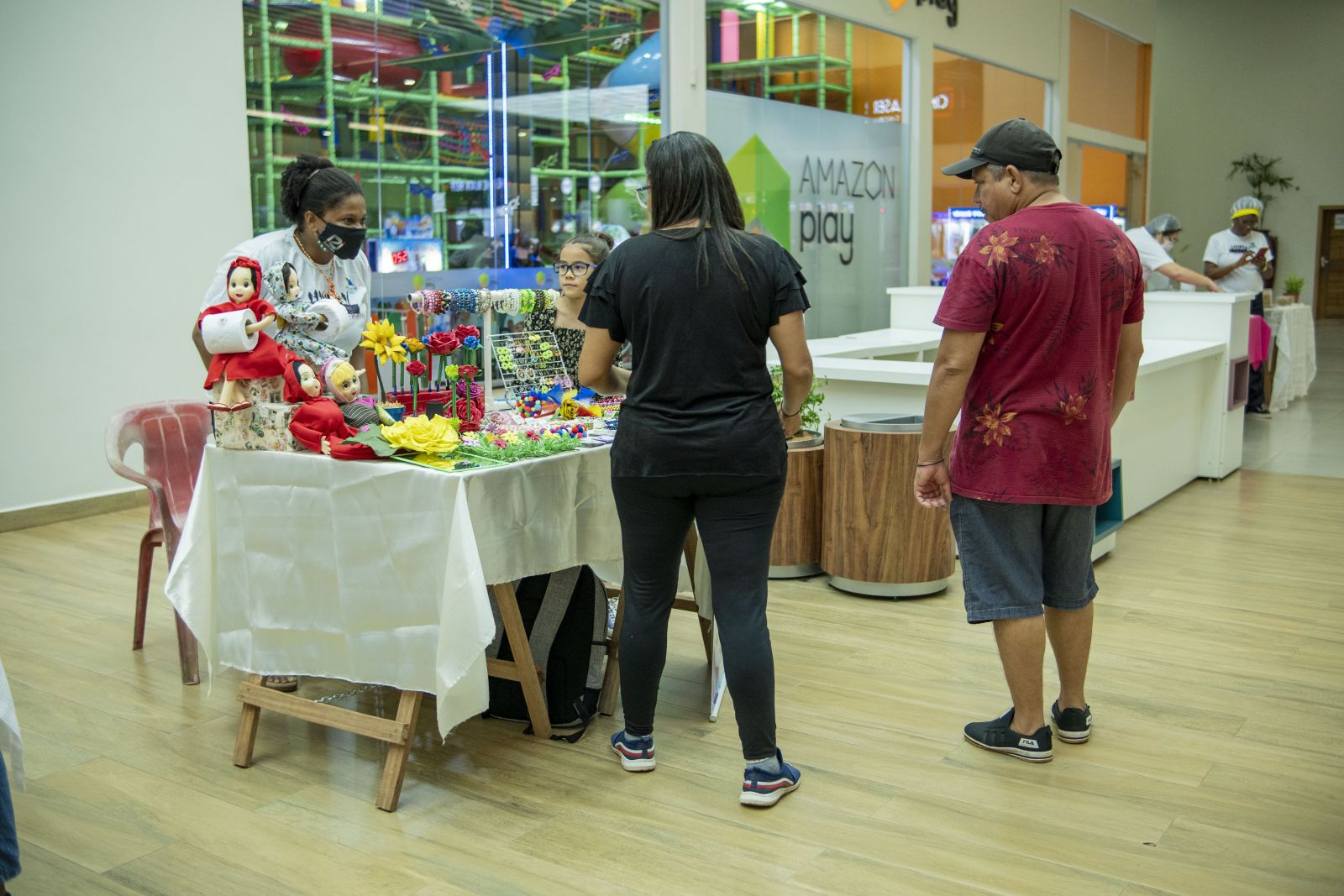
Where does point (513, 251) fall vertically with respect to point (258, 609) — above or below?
above

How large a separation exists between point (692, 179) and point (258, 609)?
1.52 m

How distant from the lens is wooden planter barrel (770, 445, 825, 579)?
4.51m

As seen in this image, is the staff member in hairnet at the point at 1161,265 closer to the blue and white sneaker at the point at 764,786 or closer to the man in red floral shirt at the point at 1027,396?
the man in red floral shirt at the point at 1027,396

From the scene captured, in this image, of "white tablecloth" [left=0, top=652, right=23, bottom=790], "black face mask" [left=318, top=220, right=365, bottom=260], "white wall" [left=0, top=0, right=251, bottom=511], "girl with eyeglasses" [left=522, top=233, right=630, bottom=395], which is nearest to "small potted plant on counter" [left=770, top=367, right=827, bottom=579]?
"girl with eyeglasses" [left=522, top=233, right=630, bottom=395]

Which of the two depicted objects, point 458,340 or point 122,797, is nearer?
point 122,797

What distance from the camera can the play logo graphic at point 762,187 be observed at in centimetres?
862

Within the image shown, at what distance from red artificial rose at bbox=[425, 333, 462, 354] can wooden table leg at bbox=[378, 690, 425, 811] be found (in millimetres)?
878

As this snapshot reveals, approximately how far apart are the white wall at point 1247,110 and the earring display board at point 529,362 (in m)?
17.5

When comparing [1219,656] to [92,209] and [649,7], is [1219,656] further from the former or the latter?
[649,7]

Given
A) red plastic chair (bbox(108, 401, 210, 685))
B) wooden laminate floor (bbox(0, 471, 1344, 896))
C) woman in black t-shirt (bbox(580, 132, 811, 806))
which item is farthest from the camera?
red plastic chair (bbox(108, 401, 210, 685))

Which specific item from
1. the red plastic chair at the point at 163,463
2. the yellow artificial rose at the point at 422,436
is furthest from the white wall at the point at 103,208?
the yellow artificial rose at the point at 422,436

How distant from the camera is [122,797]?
2783mm

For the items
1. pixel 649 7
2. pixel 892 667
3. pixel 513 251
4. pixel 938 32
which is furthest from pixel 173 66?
pixel 938 32

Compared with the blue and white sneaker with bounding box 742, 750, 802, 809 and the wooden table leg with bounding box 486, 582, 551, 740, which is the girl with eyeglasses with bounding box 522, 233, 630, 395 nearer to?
the wooden table leg with bounding box 486, 582, 551, 740
